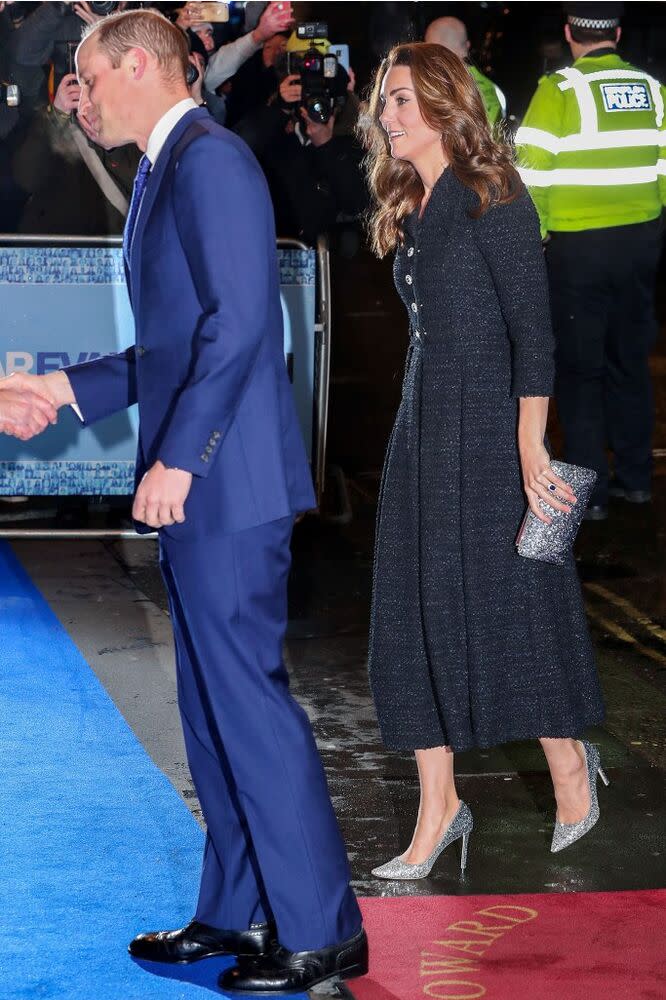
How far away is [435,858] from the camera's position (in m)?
4.05

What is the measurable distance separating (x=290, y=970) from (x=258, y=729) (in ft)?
1.69

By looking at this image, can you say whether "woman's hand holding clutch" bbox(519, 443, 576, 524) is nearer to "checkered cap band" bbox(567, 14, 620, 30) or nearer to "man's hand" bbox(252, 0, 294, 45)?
"checkered cap band" bbox(567, 14, 620, 30)

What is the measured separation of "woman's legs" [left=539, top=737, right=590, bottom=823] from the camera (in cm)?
415

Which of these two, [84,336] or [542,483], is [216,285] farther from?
[84,336]

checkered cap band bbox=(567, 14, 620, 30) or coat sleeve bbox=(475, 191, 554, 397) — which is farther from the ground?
checkered cap band bbox=(567, 14, 620, 30)

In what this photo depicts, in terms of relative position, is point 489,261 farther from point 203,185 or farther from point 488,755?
point 488,755

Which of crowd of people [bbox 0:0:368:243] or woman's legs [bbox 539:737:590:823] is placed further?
crowd of people [bbox 0:0:368:243]

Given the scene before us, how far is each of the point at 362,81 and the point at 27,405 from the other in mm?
17585

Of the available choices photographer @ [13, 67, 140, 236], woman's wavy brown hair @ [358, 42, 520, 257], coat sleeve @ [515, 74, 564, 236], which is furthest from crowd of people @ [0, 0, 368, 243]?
woman's wavy brown hair @ [358, 42, 520, 257]

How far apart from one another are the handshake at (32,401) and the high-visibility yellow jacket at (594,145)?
4611mm

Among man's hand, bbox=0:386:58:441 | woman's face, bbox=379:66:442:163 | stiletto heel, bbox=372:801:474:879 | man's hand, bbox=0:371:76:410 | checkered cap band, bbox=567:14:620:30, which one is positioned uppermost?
checkered cap band, bbox=567:14:620:30

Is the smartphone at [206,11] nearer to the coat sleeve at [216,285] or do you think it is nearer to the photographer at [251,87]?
the photographer at [251,87]

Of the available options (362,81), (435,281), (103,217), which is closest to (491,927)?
(435,281)

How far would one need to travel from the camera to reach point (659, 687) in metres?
5.64
